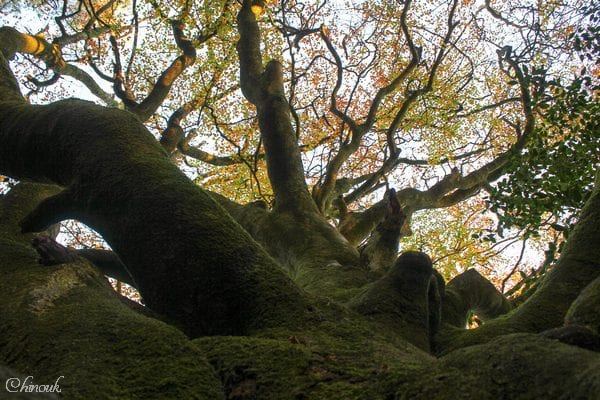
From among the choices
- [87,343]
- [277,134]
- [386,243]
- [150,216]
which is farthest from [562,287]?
[277,134]

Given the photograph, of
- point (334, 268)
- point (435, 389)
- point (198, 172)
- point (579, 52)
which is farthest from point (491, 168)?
point (435, 389)

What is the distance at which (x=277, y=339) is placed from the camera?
268cm

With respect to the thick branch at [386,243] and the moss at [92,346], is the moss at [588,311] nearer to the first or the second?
the moss at [92,346]

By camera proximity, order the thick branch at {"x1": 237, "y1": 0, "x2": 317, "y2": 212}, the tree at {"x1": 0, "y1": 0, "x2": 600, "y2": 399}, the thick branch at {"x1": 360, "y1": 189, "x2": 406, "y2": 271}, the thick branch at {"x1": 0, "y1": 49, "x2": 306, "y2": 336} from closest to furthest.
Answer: the tree at {"x1": 0, "y1": 0, "x2": 600, "y2": 399}
the thick branch at {"x1": 0, "y1": 49, "x2": 306, "y2": 336}
the thick branch at {"x1": 360, "y1": 189, "x2": 406, "y2": 271}
the thick branch at {"x1": 237, "y1": 0, "x2": 317, "y2": 212}

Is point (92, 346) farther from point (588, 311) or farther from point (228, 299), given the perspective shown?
point (588, 311)

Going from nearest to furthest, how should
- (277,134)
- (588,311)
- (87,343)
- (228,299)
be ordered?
(588,311), (87,343), (228,299), (277,134)

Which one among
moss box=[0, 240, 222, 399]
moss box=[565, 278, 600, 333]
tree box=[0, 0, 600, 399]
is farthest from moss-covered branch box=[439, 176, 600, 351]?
moss box=[0, 240, 222, 399]

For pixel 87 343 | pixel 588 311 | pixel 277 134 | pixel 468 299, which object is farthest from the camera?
pixel 277 134

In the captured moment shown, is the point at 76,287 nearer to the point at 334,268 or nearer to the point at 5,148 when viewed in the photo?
the point at 5,148

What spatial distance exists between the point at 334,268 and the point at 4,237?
9.51ft

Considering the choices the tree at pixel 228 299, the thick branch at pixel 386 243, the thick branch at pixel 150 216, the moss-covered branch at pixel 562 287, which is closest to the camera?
the tree at pixel 228 299

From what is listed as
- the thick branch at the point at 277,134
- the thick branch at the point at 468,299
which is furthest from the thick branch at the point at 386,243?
the thick branch at the point at 277,134

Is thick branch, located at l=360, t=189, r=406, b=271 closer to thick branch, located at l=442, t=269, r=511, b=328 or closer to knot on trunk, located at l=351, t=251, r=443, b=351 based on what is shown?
thick branch, located at l=442, t=269, r=511, b=328

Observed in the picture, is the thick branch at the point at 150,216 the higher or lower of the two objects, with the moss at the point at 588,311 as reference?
Answer: higher
